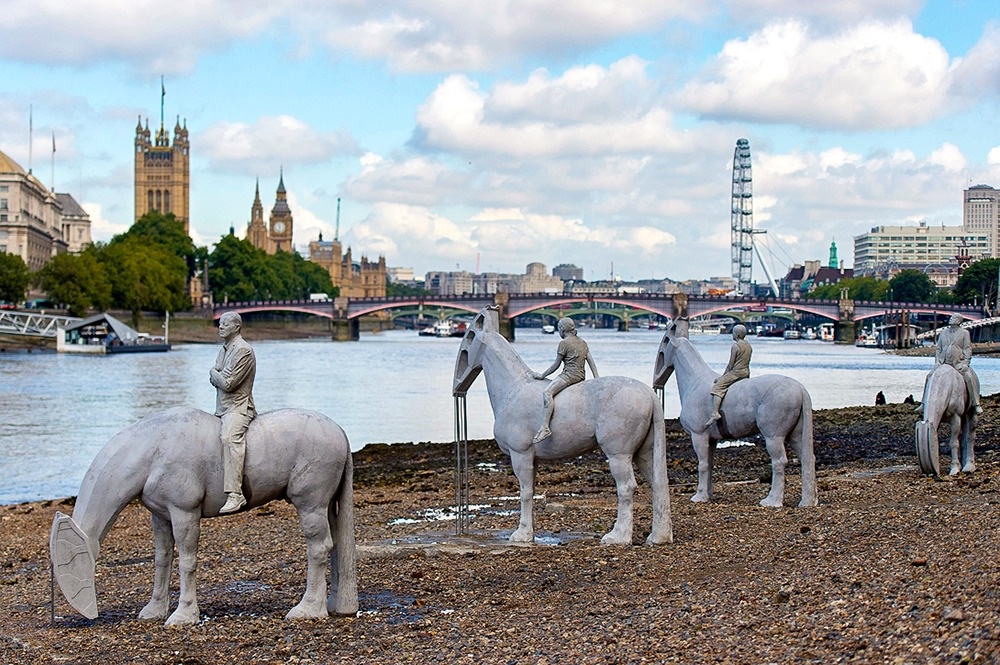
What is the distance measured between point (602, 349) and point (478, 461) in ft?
305

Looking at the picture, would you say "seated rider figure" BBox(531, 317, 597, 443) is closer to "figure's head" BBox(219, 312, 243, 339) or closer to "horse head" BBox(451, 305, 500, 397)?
"horse head" BBox(451, 305, 500, 397)

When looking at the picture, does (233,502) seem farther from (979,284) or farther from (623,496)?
(979,284)

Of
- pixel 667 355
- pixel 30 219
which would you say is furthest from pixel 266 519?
pixel 30 219

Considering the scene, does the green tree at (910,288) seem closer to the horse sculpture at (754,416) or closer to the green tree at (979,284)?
the green tree at (979,284)

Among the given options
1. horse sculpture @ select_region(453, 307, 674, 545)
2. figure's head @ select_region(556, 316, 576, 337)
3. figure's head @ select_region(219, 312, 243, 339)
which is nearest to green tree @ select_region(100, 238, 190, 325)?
figure's head @ select_region(556, 316, 576, 337)

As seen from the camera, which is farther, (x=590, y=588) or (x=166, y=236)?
(x=166, y=236)

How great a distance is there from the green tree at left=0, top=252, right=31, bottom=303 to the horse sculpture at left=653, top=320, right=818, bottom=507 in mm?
99929

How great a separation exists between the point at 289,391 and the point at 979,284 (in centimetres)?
10592

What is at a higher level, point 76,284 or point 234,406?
Result: point 76,284

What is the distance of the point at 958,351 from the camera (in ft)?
63.4

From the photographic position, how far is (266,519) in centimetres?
1930

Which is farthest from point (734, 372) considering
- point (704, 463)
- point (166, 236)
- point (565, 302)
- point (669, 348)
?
point (166, 236)

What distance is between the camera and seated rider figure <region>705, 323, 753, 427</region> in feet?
57.9

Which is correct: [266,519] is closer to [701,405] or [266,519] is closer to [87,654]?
[701,405]
